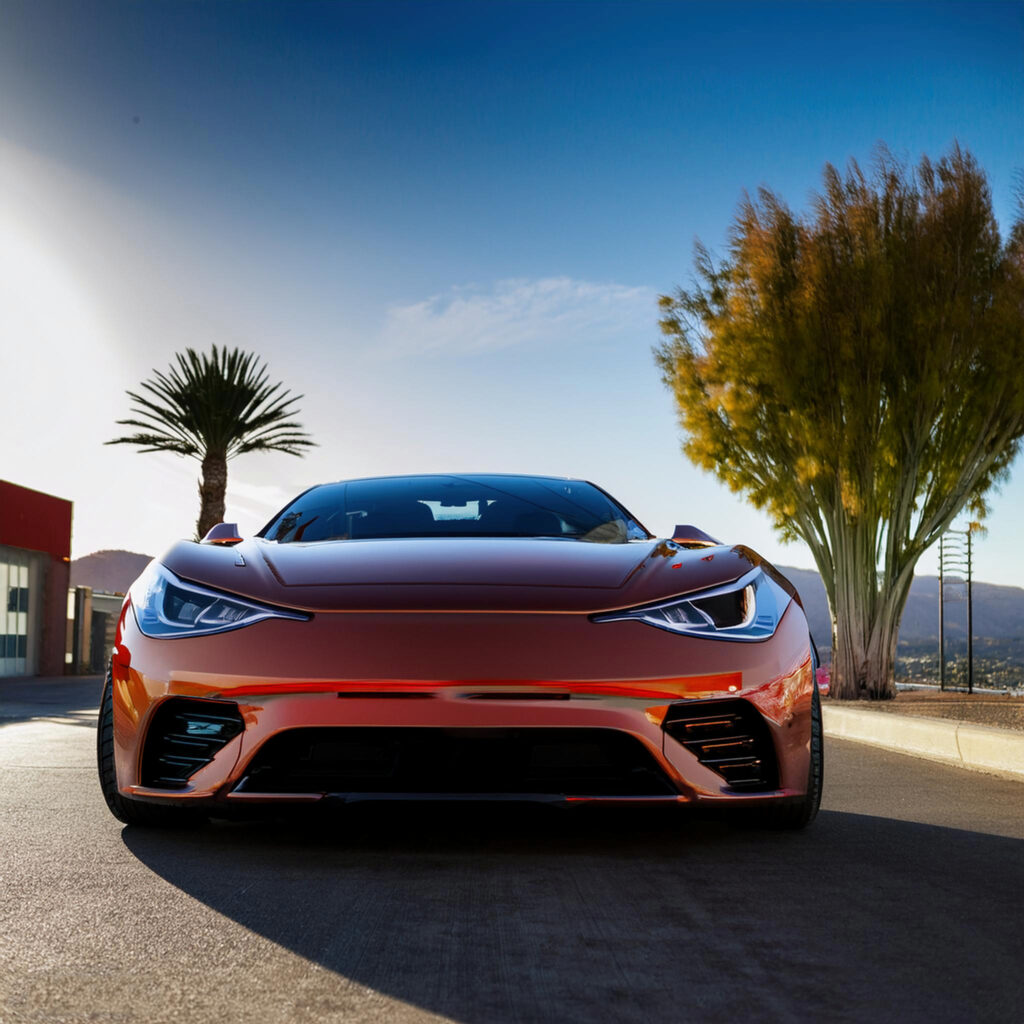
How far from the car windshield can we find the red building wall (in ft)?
96.1

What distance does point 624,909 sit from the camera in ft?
10.5

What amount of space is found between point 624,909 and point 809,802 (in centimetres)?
121

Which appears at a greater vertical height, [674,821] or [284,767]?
[284,767]

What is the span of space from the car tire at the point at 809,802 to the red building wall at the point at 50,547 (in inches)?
1226

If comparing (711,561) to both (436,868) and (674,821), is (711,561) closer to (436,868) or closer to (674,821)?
(674,821)

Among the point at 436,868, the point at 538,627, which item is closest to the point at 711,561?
the point at 538,627

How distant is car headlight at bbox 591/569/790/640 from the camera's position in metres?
3.88

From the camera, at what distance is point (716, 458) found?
19250 mm

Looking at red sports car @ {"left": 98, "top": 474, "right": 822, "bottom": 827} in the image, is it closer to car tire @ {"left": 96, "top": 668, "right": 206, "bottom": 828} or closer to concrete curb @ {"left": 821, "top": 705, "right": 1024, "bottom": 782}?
car tire @ {"left": 96, "top": 668, "right": 206, "bottom": 828}

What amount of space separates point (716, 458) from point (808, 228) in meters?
3.69

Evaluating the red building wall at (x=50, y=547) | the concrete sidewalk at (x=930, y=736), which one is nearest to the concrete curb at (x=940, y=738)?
the concrete sidewalk at (x=930, y=736)

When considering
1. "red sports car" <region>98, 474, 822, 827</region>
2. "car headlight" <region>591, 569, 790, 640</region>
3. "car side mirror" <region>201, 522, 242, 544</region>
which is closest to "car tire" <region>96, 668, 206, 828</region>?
"red sports car" <region>98, 474, 822, 827</region>

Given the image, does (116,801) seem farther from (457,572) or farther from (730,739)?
(730,739)

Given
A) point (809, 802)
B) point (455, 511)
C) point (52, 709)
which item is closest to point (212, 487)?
point (52, 709)
